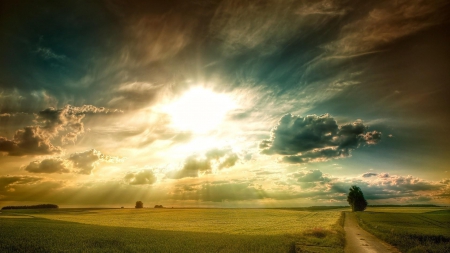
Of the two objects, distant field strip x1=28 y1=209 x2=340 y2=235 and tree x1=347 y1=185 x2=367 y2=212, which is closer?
distant field strip x1=28 y1=209 x2=340 y2=235

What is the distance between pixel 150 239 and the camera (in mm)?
33406

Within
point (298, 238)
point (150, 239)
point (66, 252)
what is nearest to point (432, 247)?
point (298, 238)

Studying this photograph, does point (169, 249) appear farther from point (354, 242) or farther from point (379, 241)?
point (379, 241)

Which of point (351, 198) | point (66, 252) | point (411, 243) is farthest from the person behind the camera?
point (351, 198)

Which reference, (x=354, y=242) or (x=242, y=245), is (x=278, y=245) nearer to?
(x=242, y=245)

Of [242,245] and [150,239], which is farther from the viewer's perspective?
[150,239]

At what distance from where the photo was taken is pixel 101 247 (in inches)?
1132

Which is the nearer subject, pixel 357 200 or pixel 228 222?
pixel 228 222

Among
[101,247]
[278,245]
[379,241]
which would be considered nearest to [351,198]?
[379,241]

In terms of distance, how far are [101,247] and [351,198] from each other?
132 meters

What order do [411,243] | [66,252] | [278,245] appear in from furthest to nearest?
[411,243] < [278,245] < [66,252]

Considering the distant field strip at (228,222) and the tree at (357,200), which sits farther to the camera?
the tree at (357,200)

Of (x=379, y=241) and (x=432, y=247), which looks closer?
(x=432, y=247)

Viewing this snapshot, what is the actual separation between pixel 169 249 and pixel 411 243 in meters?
25.9
